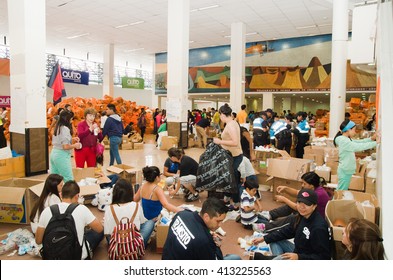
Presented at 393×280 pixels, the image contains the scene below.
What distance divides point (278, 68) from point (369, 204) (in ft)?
Result: 50.9

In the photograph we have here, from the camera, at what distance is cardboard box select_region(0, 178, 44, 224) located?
370 cm

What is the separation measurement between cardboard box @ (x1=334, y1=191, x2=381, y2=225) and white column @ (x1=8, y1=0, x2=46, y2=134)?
566 cm

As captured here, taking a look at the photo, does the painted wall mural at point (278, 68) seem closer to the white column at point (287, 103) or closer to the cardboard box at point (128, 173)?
the white column at point (287, 103)

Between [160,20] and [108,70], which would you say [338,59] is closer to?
[160,20]

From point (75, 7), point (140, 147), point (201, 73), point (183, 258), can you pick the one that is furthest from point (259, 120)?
point (201, 73)


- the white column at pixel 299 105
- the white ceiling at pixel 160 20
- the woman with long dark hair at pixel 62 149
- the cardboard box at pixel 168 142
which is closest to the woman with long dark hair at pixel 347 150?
the woman with long dark hair at pixel 62 149

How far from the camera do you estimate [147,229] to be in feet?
10.7

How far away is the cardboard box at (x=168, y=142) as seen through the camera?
387 inches

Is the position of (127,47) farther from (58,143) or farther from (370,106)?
(58,143)

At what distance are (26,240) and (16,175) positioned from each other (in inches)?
124

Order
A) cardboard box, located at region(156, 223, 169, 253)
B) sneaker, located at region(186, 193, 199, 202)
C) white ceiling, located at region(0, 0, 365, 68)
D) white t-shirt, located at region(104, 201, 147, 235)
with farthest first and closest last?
white ceiling, located at region(0, 0, 365, 68) → sneaker, located at region(186, 193, 199, 202) → cardboard box, located at region(156, 223, 169, 253) → white t-shirt, located at region(104, 201, 147, 235)

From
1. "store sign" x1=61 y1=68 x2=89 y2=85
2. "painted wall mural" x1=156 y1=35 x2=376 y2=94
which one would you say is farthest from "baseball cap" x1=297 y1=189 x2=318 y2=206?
"store sign" x1=61 y1=68 x2=89 y2=85

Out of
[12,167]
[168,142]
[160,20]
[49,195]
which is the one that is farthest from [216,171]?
[160,20]

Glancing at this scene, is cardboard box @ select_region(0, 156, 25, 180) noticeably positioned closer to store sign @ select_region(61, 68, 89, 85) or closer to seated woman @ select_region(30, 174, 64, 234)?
seated woman @ select_region(30, 174, 64, 234)
